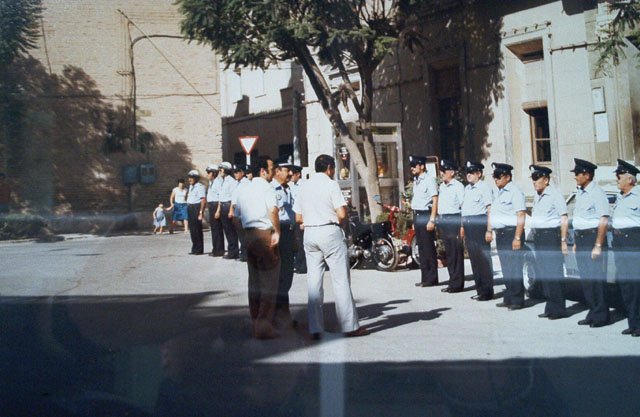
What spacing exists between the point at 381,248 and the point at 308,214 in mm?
5685

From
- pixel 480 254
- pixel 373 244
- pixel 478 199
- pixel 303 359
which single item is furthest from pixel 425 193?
pixel 303 359

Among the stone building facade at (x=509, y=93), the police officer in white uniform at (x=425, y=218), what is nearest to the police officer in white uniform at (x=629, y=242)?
the police officer in white uniform at (x=425, y=218)

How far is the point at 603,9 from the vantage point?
14.1 metres

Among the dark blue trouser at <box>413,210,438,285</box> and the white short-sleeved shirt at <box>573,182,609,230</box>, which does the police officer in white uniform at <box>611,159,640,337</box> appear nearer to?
the white short-sleeved shirt at <box>573,182,609,230</box>

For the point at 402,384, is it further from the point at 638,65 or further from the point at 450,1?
the point at 450,1

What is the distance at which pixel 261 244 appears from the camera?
319 inches

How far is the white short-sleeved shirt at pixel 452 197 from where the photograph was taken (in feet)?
35.1

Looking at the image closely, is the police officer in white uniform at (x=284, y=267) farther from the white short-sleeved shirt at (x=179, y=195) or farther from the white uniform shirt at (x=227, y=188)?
the white short-sleeved shirt at (x=179, y=195)

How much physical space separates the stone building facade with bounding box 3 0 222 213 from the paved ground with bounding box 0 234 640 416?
1678cm

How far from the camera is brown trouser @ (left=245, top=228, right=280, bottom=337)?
807 centimetres

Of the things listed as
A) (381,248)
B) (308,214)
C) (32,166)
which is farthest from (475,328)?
(32,166)

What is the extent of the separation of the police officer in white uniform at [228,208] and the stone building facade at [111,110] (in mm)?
13510

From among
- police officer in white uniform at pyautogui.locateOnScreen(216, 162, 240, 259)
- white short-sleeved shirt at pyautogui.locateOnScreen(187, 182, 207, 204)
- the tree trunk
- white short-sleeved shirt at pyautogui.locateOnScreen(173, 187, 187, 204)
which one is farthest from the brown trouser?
white short-sleeved shirt at pyautogui.locateOnScreen(173, 187, 187, 204)

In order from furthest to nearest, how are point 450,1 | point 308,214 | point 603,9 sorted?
point 450,1, point 603,9, point 308,214
